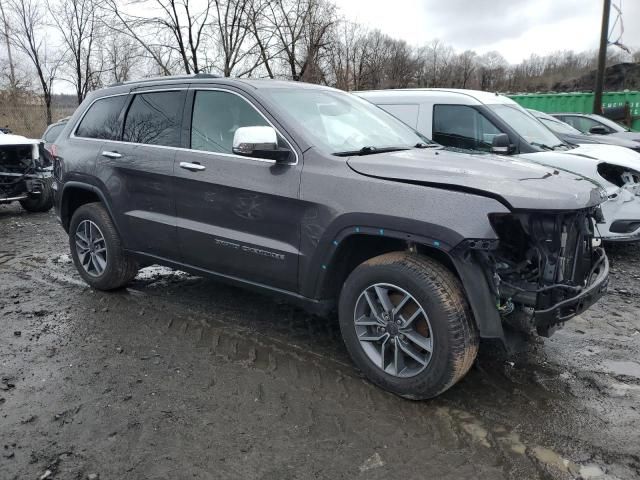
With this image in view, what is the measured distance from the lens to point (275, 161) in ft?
11.5

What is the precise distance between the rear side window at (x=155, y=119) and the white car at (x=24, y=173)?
524cm

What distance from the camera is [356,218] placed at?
10.3 feet

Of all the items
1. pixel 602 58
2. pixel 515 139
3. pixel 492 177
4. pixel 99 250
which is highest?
pixel 602 58

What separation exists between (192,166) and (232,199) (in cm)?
47

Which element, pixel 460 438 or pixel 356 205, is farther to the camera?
pixel 356 205

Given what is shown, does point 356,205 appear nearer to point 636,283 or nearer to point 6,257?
point 636,283

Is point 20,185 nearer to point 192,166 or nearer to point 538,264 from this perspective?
point 192,166

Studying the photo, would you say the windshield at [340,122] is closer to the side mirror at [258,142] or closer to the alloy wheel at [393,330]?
the side mirror at [258,142]

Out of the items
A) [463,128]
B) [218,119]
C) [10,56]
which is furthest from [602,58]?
[10,56]

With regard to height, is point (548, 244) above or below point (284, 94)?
below

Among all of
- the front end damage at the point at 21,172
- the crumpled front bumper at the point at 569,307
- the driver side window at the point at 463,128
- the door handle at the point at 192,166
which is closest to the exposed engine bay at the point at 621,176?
the driver side window at the point at 463,128

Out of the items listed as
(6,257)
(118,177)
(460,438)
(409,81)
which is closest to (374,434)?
(460,438)

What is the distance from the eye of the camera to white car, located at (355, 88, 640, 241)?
19.3 feet

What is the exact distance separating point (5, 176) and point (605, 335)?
9.18m
